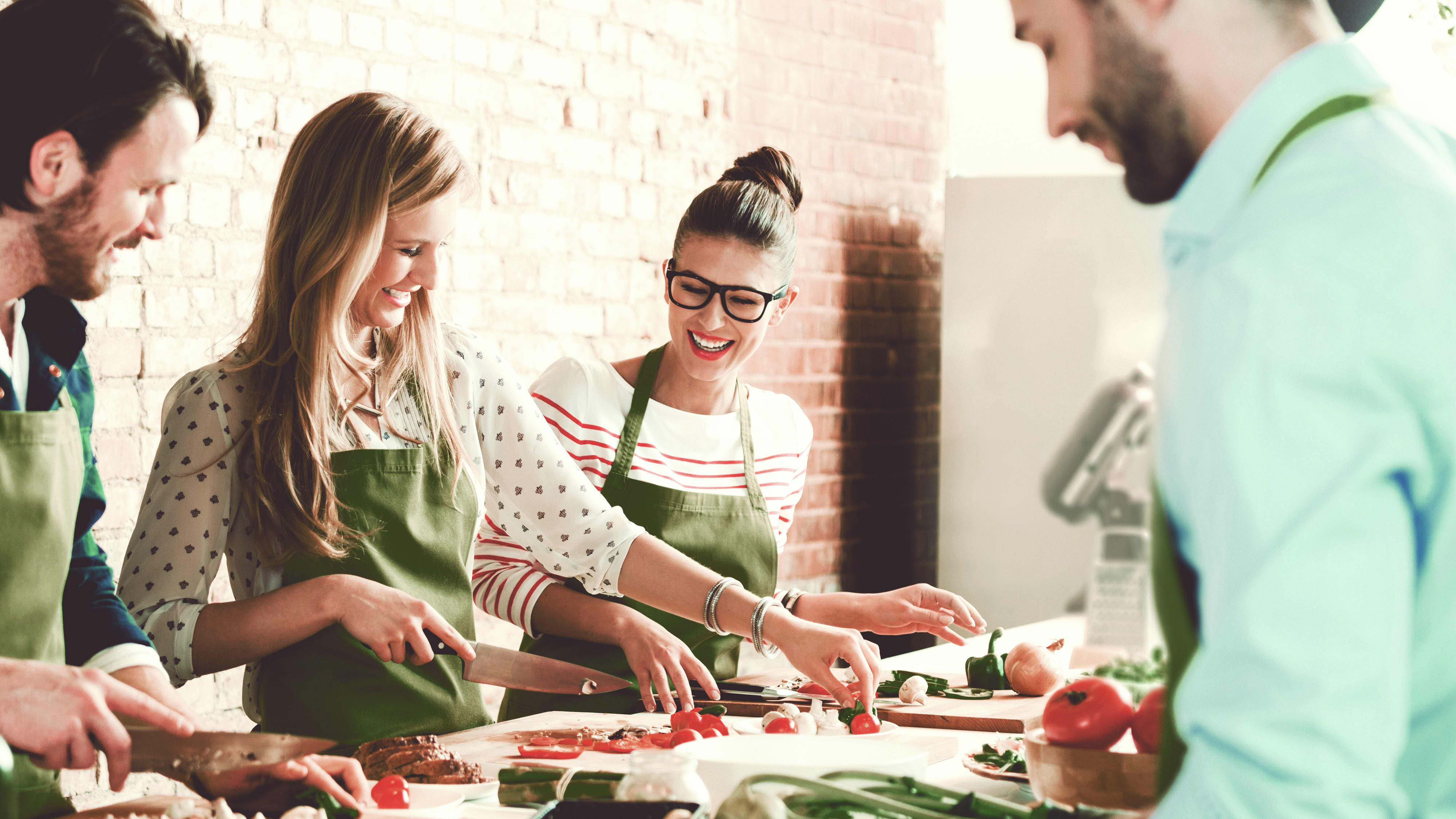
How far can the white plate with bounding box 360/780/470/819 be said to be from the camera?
4.02ft

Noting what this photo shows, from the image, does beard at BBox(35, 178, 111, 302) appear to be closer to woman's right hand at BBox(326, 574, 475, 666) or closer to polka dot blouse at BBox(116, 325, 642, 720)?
polka dot blouse at BBox(116, 325, 642, 720)

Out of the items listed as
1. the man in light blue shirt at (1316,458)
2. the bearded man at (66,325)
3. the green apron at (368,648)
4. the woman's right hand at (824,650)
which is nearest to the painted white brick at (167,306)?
the green apron at (368,648)

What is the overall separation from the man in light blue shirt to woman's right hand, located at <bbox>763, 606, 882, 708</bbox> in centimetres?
115

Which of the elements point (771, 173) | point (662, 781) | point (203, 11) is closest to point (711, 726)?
point (662, 781)

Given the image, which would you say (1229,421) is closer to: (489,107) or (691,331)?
(691,331)

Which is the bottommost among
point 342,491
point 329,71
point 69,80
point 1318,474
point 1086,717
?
point 1086,717

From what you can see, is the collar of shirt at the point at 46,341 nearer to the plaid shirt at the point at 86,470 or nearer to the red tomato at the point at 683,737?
the plaid shirt at the point at 86,470

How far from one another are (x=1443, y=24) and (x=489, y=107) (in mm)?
2046

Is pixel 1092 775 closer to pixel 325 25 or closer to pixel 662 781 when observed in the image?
pixel 662 781

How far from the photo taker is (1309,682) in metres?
0.51

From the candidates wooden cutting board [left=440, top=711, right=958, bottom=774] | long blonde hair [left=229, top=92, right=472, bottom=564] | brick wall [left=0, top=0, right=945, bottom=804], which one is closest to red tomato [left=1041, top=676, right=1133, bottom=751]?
wooden cutting board [left=440, top=711, right=958, bottom=774]

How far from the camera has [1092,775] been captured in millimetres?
1070

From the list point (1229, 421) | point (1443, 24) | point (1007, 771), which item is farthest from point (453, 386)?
point (1443, 24)

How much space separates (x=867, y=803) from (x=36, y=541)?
0.99 meters
